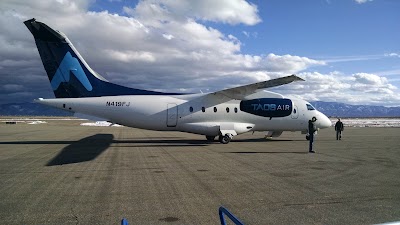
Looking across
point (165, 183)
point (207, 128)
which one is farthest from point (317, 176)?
point (207, 128)

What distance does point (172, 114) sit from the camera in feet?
69.9

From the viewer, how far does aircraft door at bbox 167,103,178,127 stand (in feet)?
→ 69.6

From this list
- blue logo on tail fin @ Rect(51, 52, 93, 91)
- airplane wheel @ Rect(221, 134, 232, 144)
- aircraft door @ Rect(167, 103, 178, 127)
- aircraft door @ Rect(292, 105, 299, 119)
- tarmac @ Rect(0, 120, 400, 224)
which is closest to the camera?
tarmac @ Rect(0, 120, 400, 224)

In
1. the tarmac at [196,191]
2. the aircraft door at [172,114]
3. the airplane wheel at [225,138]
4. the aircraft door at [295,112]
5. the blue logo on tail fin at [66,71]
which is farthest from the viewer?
the aircraft door at [295,112]

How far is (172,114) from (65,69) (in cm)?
726

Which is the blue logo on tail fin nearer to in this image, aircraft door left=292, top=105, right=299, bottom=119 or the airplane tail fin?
the airplane tail fin

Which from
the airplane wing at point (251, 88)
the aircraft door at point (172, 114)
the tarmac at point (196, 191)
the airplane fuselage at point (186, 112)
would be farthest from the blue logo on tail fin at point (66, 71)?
the airplane wing at point (251, 88)

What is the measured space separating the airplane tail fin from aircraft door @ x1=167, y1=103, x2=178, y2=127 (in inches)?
135

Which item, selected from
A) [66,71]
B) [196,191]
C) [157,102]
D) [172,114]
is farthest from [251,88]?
[196,191]

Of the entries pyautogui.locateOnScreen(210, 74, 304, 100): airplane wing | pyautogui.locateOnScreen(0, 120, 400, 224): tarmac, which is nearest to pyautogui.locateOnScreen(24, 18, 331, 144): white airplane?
pyautogui.locateOnScreen(210, 74, 304, 100): airplane wing

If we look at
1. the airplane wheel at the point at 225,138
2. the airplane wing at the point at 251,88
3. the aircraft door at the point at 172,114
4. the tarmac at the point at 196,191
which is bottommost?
the tarmac at the point at 196,191

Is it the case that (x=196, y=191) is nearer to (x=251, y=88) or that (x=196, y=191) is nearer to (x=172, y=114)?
(x=172, y=114)

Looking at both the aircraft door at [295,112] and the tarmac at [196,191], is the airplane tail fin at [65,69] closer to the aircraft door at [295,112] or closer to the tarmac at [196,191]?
the tarmac at [196,191]

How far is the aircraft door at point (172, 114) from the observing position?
21219 millimetres
